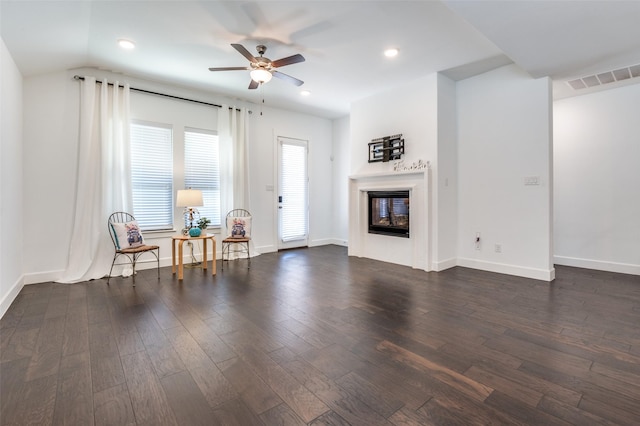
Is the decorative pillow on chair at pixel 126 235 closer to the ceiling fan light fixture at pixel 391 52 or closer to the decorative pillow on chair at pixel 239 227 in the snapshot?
the decorative pillow on chair at pixel 239 227

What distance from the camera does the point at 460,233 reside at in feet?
15.7

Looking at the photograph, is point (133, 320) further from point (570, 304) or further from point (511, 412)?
point (570, 304)

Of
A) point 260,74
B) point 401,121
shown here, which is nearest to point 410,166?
point 401,121

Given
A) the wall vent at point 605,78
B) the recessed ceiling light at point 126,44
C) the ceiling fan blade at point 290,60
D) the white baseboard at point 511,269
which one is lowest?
the white baseboard at point 511,269

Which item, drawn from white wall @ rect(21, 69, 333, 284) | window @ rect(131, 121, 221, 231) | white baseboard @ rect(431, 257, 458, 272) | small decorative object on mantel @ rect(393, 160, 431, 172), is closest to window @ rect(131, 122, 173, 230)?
window @ rect(131, 121, 221, 231)

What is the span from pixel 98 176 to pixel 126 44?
1778 mm

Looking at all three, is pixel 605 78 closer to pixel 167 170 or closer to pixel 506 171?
pixel 506 171

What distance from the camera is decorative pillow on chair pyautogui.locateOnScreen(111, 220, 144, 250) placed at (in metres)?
3.96

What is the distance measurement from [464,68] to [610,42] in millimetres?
1531

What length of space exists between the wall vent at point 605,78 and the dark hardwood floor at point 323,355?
2.70 metres

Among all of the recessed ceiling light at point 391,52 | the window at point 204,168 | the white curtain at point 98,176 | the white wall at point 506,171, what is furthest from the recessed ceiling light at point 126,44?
the white wall at point 506,171

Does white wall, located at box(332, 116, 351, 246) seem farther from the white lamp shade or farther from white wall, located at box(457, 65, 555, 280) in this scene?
the white lamp shade

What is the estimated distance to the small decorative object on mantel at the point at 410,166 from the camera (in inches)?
178

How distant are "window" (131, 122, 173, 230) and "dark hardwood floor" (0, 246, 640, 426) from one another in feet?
4.63
